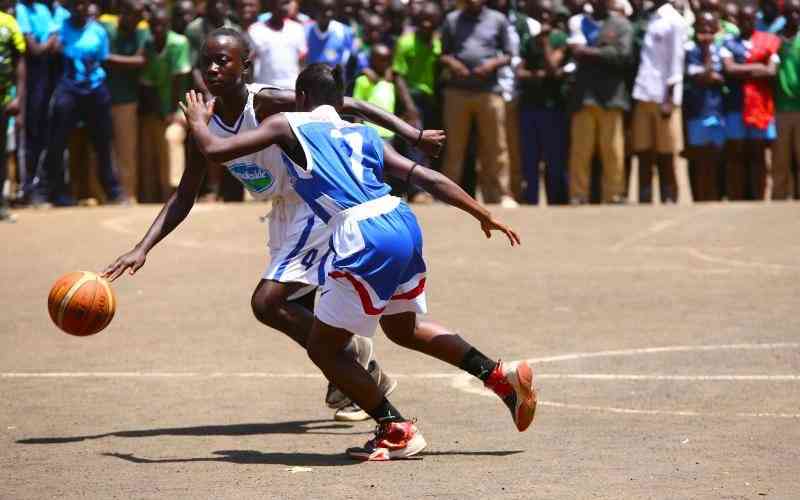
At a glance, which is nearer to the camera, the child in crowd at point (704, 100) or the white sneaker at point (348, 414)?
the white sneaker at point (348, 414)

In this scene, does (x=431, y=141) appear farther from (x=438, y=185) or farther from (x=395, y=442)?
(x=395, y=442)

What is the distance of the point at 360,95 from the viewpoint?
18.7 meters

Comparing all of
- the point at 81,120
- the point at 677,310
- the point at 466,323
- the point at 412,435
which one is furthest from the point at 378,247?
the point at 81,120

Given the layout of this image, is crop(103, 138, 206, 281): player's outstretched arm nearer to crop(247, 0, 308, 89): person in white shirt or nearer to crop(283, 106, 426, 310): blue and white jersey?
crop(283, 106, 426, 310): blue and white jersey

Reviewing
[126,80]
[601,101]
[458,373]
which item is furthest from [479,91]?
[458,373]

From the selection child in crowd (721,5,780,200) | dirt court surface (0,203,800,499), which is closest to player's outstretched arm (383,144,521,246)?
dirt court surface (0,203,800,499)

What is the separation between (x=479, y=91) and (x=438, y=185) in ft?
36.3

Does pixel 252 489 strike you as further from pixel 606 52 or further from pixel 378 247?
pixel 606 52

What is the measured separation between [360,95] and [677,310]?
20.6 feet

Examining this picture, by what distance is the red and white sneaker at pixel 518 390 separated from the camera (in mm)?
8164

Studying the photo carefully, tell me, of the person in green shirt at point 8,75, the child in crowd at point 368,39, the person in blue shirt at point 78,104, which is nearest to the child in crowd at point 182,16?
the person in blue shirt at point 78,104

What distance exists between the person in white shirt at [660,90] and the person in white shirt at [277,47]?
142 inches

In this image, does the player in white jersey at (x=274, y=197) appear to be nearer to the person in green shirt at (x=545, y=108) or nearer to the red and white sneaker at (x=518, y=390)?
the red and white sneaker at (x=518, y=390)

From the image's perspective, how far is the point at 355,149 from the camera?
7.90 m
